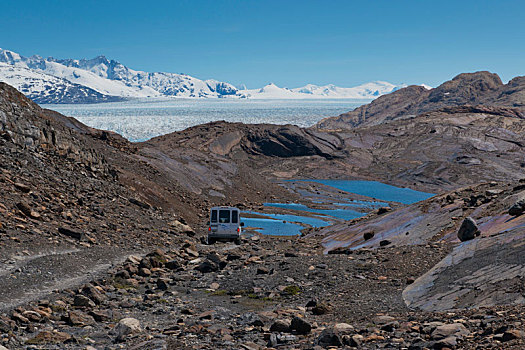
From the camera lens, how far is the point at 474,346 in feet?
27.2

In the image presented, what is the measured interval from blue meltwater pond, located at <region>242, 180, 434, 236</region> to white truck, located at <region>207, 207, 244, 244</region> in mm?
11849

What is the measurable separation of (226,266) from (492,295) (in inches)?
469

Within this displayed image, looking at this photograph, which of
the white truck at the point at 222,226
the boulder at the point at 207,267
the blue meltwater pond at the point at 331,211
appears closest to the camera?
the boulder at the point at 207,267

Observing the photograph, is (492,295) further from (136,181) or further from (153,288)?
(136,181)

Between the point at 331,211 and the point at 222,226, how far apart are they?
3428cm

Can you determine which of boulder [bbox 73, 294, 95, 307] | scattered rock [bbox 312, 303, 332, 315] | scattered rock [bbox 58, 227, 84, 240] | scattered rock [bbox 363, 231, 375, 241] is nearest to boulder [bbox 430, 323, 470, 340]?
scattered rock [bbox 312, 303, 332, 315]

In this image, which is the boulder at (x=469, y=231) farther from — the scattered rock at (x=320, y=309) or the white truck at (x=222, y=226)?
the white truck at (x=222, y=226)

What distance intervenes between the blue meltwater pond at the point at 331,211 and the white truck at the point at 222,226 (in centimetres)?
1185

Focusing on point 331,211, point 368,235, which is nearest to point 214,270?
point 368,235

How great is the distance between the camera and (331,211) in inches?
2483

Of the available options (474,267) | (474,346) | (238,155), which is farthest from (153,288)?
(238,155)

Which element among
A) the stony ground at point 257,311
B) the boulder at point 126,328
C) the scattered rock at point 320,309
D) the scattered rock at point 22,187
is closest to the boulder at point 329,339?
the stony ground at point 257,311

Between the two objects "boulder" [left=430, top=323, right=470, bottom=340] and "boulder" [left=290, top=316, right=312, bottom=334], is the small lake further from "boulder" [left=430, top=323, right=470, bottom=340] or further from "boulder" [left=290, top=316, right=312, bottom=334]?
"boulder" [left=430, top=323, right=470, bottom=340]

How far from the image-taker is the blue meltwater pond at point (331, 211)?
45.5 m
